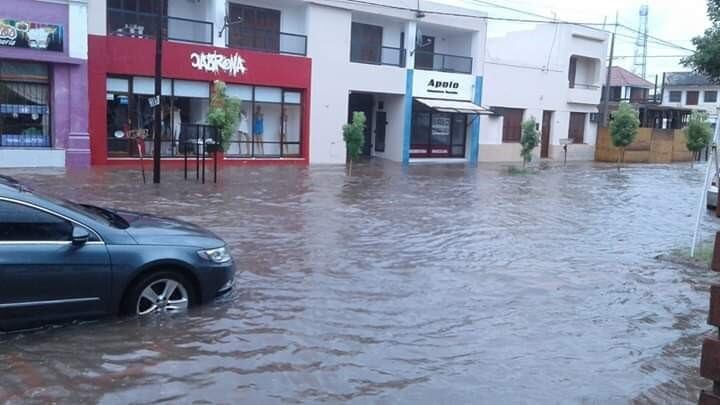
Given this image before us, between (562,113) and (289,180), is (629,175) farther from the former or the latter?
(289,180)

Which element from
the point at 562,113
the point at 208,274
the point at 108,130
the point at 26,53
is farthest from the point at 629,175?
the point at 208,274

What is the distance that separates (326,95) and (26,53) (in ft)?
38.4

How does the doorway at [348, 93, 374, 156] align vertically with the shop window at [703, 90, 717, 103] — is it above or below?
below

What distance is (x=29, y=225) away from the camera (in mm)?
5883

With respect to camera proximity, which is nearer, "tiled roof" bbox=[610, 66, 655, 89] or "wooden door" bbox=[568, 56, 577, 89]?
"wooden door" bbox=[568, 56, 577, 89]

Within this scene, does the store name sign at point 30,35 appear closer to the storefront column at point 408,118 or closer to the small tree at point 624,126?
the storefront column at point 408,118

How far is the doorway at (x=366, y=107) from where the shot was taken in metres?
33.4

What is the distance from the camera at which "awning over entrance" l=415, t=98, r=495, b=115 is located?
31953 millimetres

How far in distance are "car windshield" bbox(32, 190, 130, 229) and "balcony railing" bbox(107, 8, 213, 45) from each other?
1783cm

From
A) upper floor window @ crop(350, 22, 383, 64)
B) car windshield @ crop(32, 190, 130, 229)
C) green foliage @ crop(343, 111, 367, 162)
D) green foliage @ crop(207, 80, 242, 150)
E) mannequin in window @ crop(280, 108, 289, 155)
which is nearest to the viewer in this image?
car windshield @ crop(32, 190, 130, 229)

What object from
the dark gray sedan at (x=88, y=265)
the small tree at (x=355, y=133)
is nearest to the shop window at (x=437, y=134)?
the small tree at (x=355, y=133)

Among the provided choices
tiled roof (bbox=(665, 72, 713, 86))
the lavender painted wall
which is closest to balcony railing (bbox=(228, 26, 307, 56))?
the lavender painted wall

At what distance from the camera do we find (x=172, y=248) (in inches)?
257

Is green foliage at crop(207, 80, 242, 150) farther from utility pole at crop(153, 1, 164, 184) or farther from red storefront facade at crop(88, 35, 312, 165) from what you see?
utility pole at crop(153, 1, 164, 184)
